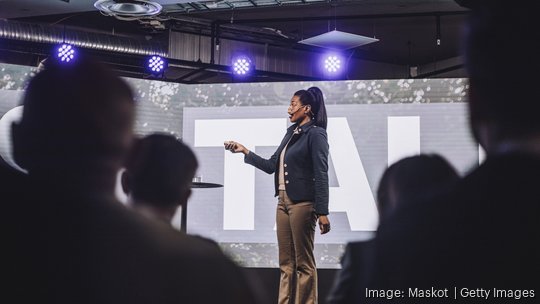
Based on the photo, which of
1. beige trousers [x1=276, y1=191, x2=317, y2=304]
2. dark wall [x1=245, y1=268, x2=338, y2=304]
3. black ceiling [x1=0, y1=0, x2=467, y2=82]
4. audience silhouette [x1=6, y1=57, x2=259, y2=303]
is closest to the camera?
audience silhouette [x1=6, y1=57, x2=259, y2=303]

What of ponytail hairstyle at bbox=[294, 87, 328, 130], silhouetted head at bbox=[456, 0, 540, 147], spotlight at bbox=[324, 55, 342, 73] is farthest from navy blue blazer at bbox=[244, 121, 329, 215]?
spotlight at bbox=[324, 55, 342, 73]

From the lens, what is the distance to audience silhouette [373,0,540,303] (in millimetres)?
633

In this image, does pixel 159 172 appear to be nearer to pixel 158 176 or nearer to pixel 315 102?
pixel 158 176

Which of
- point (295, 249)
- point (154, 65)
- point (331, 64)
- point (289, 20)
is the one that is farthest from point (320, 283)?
point (289, 20)

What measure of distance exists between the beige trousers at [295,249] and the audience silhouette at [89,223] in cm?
95

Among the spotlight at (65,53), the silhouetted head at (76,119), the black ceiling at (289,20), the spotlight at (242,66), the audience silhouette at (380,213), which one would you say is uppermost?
the black ceiling at (289,20)

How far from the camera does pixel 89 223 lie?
631mm

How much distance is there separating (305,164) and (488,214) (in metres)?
0.88

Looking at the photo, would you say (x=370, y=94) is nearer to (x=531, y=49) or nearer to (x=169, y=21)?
(x=531, y=49)

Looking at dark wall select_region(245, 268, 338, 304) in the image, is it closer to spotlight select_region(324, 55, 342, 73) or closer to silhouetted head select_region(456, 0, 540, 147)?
silhouetted head select_region(456, 0, 540, 147)

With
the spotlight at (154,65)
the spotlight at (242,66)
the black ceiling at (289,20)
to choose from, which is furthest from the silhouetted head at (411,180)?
the spotlight at (242,66)

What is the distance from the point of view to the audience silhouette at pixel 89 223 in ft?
1.99

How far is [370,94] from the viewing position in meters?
2.50

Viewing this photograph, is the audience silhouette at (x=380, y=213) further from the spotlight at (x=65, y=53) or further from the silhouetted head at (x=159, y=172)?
the spotlight at (x=65, y=53)
